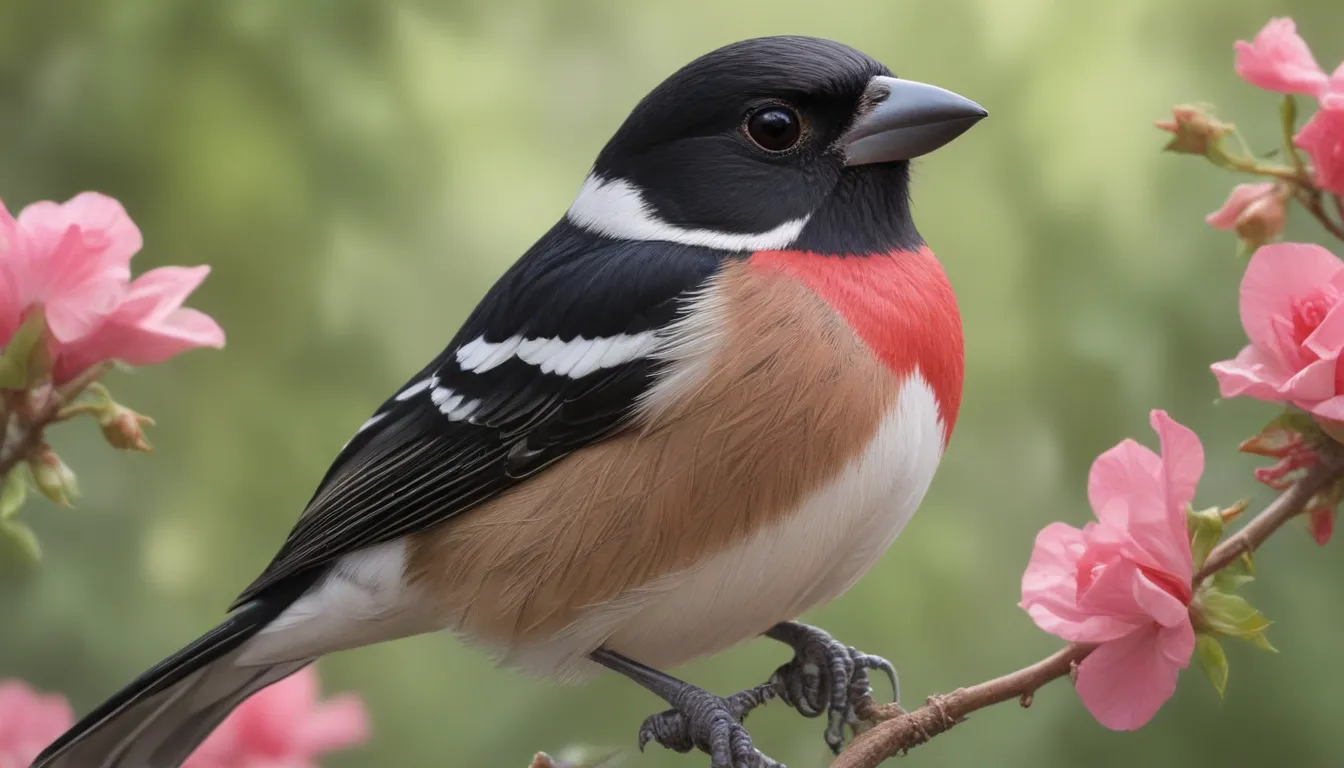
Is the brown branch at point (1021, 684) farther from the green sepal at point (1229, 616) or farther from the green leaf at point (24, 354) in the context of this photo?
the green leaf at point (24, 354)

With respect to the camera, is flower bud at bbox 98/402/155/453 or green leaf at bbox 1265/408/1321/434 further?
flower bud at bbox 98/402/155/453

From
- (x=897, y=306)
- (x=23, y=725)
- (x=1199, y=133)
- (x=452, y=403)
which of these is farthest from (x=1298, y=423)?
(x=23, y=725)

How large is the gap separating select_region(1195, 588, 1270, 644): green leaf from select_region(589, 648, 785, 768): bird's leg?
46cm

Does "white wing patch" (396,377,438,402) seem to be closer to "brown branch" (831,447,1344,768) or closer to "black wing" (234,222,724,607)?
"black wing" (234,222,724,607)

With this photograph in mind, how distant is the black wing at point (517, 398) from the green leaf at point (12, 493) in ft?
1.31

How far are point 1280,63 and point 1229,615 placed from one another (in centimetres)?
47

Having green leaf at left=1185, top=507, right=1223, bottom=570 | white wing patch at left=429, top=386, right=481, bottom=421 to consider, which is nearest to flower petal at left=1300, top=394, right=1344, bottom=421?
green leaf at left=1185, top=507, right=1223, bottom=570

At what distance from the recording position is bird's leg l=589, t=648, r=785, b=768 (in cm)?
148

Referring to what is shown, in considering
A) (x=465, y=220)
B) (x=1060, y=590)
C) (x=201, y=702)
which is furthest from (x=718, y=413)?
(x=465, y=220)

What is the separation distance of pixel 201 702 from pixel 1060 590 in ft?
3.17

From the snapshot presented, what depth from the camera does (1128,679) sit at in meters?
1.19

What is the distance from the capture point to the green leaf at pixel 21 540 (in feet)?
3.95

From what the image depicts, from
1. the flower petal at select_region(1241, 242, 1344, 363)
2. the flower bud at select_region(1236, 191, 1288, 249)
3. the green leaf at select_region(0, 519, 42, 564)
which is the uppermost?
the green leaf at select_region(0, 519, 42, 564)

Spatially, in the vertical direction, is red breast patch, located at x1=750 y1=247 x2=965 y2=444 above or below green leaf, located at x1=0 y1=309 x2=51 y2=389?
below
